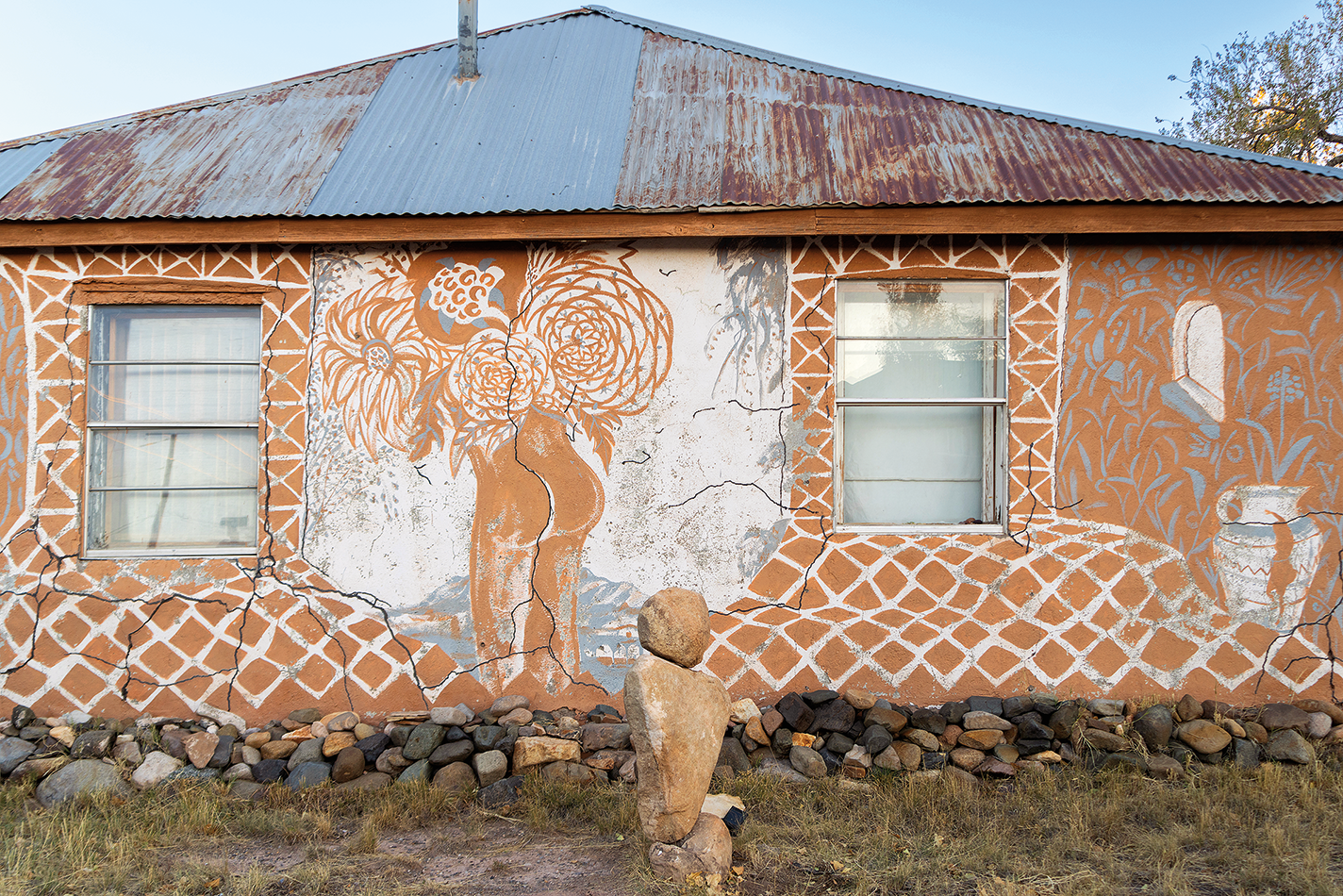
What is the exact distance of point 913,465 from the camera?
4.65 metres

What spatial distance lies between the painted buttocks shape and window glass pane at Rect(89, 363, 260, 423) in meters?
2.97

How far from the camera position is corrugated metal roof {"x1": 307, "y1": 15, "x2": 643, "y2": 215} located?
4.49 m

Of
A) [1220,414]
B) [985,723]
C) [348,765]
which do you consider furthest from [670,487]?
[1220,414]

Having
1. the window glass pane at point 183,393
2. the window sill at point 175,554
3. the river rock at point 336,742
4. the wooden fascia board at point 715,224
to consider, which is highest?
the wooden fascia board at point 715,224

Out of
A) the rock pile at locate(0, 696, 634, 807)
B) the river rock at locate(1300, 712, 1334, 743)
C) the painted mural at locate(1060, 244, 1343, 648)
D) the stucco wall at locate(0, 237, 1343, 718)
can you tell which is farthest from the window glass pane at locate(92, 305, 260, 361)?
the river rock at locate(1300, 712, 1334, 743)

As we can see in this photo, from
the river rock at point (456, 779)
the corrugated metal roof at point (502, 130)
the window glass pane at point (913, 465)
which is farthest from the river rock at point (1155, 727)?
the corrugated metal roof at point (502, 130)

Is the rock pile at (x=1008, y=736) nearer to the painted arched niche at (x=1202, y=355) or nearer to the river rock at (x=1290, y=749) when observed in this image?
the river rock at (x=1290, y=749)

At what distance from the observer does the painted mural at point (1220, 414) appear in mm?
4383

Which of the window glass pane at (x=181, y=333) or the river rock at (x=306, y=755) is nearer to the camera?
the river rock at (x=306, y=755)

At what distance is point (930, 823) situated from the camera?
3684 millimetres

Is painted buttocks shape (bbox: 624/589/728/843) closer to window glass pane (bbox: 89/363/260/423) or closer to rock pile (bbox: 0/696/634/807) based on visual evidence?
rock pile (bbox: 0/696/634/807)

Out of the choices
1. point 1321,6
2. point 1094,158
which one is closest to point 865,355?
point 1094,158

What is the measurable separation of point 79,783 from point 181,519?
146 cm

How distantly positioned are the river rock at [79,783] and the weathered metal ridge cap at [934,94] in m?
6.15
